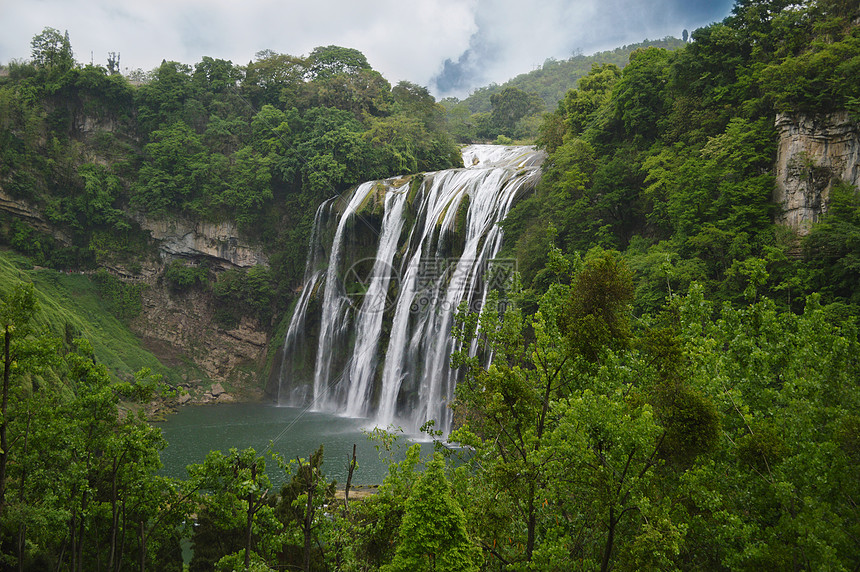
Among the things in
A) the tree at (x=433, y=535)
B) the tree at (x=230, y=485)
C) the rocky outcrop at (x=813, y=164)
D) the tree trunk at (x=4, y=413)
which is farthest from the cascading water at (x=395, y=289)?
the tree trunk at (x=4, y=413)

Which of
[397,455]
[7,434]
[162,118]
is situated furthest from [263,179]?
[7,434]

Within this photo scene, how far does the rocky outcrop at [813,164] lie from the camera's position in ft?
50.0

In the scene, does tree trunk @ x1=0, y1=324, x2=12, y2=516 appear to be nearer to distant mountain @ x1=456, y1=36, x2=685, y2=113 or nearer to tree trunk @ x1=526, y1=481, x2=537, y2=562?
tree trunk @ x1=526, y1=481, x2=537, y2=562

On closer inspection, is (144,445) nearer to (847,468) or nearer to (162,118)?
(847,468)

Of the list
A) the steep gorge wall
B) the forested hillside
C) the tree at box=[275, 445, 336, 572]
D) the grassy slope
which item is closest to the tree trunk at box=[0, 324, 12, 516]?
the forested hillside

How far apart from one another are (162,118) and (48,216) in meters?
10.5

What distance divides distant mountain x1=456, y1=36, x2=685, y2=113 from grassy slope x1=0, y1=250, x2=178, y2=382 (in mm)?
62202

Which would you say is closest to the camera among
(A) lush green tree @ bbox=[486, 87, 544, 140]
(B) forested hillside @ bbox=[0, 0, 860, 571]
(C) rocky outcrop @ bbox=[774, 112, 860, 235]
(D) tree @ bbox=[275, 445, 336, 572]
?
(B) forested hillside @ bbox=[0, 0, 860, 571]

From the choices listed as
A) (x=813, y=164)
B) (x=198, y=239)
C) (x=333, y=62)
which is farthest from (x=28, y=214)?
(x=813, y=164)

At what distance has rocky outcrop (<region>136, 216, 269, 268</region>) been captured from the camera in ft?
127

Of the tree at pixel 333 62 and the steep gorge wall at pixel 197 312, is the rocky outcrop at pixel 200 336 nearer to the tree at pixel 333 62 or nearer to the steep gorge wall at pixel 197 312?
the steep gorge wall at pixel 197 312

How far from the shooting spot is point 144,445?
8.36 meters

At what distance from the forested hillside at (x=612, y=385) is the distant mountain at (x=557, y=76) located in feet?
180

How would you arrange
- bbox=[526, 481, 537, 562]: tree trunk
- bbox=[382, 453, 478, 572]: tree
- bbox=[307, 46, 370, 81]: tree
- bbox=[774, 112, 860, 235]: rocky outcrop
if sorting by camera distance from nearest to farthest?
bbox=[382, 453, 478, 572]: tree < bbox=[526, 481, 537, 562]: tree trunk < bbox=[774, 112, 860, 235]: rocky outcrop < bbox=[307, 46, 370, 81]: tree
